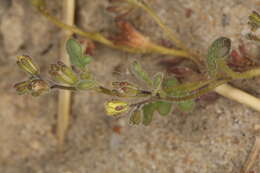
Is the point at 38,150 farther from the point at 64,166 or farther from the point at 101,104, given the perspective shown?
the point at 101,104

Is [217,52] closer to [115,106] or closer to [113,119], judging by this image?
[115,106]

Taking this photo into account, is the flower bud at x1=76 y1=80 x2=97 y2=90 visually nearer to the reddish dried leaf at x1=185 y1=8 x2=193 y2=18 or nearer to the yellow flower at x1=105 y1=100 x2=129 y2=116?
the yellow flower at x1=105 y1=100 x2=129 y2=116

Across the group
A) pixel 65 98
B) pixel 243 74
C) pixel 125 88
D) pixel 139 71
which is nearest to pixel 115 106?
pixel 125 88

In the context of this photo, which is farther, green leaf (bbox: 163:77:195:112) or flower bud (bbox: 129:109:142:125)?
green leaf (bbox: 163:77:195:112)

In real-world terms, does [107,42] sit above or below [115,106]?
above

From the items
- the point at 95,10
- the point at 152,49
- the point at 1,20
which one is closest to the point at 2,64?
the point at 1,20

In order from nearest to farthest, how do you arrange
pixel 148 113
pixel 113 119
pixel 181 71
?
pixel 148 113
pixel 181 71
pixel 113 119

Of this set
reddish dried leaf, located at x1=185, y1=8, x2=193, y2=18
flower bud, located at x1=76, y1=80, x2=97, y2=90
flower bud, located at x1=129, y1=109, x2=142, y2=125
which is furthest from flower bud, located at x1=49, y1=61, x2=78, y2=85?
reddish dried leaf, located at x1=185, y1=8, x2=193, y2=18
